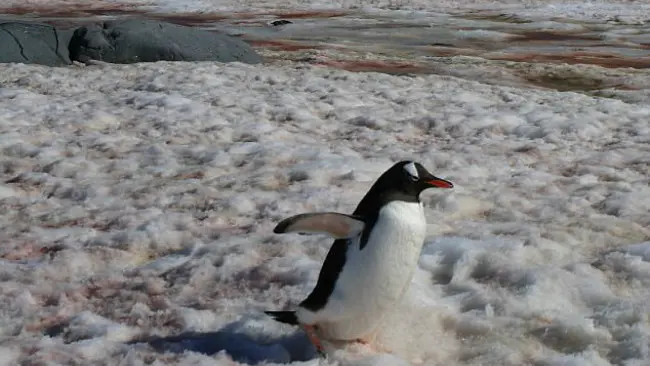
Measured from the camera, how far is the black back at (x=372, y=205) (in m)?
3.36

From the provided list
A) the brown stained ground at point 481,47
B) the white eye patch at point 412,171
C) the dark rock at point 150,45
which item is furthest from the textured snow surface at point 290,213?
the brown stained ground at point 481,47

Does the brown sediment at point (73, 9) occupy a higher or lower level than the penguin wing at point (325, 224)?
lower

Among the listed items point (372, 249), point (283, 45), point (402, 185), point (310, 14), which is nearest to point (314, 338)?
point (372, 249)

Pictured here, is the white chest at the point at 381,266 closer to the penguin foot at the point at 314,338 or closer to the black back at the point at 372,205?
the black back at the point at 372,205

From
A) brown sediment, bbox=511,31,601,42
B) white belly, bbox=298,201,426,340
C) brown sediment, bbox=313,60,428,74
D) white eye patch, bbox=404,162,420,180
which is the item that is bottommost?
brown sediment, bbox=511,31,601,42

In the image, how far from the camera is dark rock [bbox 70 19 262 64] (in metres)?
14.2

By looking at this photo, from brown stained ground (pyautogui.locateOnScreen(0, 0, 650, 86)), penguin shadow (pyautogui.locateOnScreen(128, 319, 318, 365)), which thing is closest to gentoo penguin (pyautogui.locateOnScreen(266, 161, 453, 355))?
penguin shadow (pyautogui.locateOnScreen(128, 319, 318, 365))

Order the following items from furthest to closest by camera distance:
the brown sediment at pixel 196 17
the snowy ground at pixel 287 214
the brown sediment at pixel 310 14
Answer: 1. the brown sediment at pixel 310 14
2. the brown sediment at pixel 196 17
3. the snowy ground at pixel 287 214

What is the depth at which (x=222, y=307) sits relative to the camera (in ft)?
13.6

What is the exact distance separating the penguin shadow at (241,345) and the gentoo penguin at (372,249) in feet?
0.82

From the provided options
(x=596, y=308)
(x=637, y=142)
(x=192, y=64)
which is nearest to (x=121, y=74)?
(x=192, y=64)

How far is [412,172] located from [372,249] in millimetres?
369

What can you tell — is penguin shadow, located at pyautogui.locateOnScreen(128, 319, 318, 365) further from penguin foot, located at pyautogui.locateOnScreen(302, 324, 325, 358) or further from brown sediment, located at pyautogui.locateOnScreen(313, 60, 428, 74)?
brown sediment, located at pyautogui.locateOnScreen(313, 60, 428, 74)

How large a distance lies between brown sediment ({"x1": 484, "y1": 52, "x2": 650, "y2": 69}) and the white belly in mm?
12600
